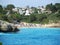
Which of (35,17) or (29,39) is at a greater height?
(35,17)

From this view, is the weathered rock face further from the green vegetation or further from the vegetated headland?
the green vegetation

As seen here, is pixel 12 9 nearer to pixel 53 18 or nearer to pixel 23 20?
pixel 23 20

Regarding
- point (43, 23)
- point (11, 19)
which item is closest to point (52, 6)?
point (43, 23)

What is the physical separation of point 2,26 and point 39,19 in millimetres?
1440

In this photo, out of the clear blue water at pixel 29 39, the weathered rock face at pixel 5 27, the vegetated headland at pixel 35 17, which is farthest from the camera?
the vegetated headland at pixel 35 17

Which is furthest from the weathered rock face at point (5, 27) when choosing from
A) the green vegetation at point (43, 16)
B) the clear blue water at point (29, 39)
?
the green vegetation at point (43, 16)

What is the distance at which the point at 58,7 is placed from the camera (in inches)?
264

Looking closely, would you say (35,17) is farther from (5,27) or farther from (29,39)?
(29,39)

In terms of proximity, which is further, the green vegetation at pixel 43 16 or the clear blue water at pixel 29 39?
the green vegetation at pixel 43 16

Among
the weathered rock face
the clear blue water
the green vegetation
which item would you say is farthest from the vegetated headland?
the clear blue water

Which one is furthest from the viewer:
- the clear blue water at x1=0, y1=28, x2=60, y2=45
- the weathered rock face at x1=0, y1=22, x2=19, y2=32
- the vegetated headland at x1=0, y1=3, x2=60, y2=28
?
the vegetated headland at x1=0, y1=3, x2=60, y2=28

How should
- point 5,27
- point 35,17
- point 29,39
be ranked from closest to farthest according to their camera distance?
point 29,39 → point 5,27 → point 35,17

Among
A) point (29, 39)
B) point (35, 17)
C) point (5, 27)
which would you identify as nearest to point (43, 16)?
point (35, 17)

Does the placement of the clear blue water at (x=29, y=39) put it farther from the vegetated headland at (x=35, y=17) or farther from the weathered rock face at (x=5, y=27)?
Result: the vegetated headland at (x=35, y=17)
